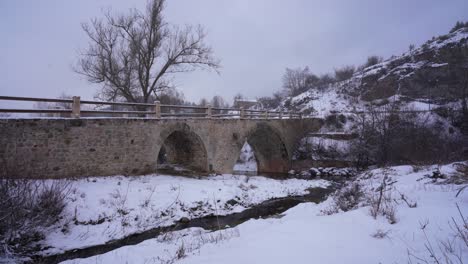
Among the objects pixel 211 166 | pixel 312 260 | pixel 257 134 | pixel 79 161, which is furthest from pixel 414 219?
pixel 257 134

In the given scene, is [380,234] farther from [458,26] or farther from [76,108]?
[458,26]

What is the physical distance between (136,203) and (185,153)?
6865mm

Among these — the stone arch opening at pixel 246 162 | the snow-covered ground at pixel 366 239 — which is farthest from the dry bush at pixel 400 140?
the snow-covered ground at pixel 366 239

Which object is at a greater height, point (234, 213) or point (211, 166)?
point (211, 166)

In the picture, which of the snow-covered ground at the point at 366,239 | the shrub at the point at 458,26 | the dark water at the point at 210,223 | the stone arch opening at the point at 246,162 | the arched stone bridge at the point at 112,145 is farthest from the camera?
the shrub at the point at 458,26

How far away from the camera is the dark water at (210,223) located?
6.29m

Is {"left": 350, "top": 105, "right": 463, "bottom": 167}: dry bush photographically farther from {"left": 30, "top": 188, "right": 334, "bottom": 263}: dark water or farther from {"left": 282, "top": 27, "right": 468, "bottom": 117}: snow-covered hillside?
{"left": 282, "top": 27, "right": 468, "bottom": 117}: snow-covered hillside

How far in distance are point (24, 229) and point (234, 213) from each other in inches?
256

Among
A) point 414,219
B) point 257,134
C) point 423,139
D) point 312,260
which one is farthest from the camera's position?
point 257,134

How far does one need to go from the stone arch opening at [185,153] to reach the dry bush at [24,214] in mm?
6985

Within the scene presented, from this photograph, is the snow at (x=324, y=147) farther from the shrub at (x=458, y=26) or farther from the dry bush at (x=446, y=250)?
the shrub at (x=458, y=26)

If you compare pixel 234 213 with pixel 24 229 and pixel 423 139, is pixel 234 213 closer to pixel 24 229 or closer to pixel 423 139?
pixel 24 229

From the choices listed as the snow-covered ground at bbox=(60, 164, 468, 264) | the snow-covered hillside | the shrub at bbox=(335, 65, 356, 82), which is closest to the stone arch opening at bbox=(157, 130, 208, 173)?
the snow-covered ground at bbox=(60, 164, 468, 264)

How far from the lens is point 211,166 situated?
15070mm
